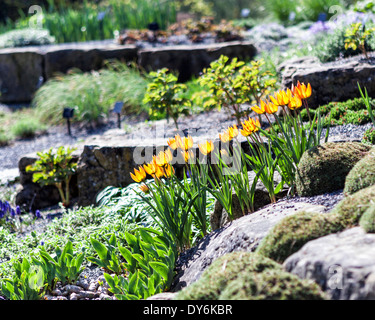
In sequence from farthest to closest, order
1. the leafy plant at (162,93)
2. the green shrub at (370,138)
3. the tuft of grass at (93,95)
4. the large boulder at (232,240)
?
the tuft of grass at (93,95), the leafy plant at (162,93), the green shrub at (370,138), the large boulder at (232,240)

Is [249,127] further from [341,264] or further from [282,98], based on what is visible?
[341,264]

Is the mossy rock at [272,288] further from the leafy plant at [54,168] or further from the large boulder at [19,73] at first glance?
the large boulder at [19,73]

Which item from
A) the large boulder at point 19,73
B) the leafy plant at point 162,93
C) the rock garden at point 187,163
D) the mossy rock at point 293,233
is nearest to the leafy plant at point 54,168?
the rock garden at point 187,163

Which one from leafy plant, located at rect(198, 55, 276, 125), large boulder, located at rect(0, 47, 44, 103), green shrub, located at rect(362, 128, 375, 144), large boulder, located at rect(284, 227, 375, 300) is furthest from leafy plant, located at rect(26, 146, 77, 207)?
large boulder, located at rect(0, 47, 44, 103)

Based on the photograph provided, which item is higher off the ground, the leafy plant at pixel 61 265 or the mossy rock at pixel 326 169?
the mossy rock at pixel 326 169

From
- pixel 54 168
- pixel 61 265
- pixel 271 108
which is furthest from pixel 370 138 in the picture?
pixel 54 168

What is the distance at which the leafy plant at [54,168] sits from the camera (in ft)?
18.7

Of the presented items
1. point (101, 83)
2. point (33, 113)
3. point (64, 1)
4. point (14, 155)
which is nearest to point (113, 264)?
point (14, 155)

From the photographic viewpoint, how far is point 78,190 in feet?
20.3

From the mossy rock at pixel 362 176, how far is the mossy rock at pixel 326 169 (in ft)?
0.87

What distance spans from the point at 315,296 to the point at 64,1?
58.8 ft

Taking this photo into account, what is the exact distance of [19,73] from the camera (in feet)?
36.4

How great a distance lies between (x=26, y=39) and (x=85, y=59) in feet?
7.79
